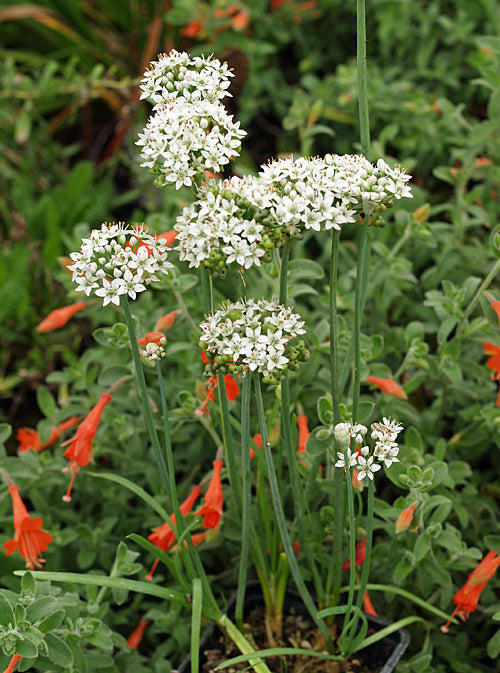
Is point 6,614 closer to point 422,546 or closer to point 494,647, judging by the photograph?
point 422,546

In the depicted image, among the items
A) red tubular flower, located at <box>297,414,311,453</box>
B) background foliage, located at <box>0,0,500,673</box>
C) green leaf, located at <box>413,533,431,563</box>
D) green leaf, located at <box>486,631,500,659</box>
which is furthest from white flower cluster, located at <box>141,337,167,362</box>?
green leaf, located at <box>486,631,500,659</box>

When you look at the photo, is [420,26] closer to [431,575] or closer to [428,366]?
[428,366]

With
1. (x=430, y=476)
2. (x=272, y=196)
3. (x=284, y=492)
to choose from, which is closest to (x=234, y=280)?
(x=284, y=492)

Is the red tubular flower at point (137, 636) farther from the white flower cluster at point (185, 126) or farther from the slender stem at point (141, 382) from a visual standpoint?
the white flower cluster at point (185, 126)

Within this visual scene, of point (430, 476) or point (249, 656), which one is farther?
point (430, 476)

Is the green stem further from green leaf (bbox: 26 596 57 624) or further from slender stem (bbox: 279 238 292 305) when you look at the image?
slender stem (bbox: 279 238 292 305)
